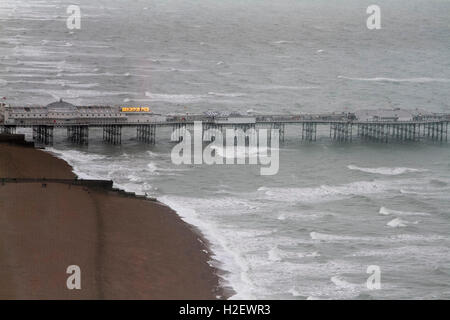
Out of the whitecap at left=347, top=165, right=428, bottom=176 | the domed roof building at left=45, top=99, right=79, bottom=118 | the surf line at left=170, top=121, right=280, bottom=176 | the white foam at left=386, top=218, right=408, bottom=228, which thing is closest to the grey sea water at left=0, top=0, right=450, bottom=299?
the white foam at left=386, top=218, right=408, bottom=228

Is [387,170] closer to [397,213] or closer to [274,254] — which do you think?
[397,213]

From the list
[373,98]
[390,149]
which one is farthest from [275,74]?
[390,149]

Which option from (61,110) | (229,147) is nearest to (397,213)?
(229,147)

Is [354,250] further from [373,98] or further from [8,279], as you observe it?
[373,98]

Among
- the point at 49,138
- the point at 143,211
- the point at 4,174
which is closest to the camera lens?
the point at 143,211

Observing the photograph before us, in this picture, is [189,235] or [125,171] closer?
[189,235]
